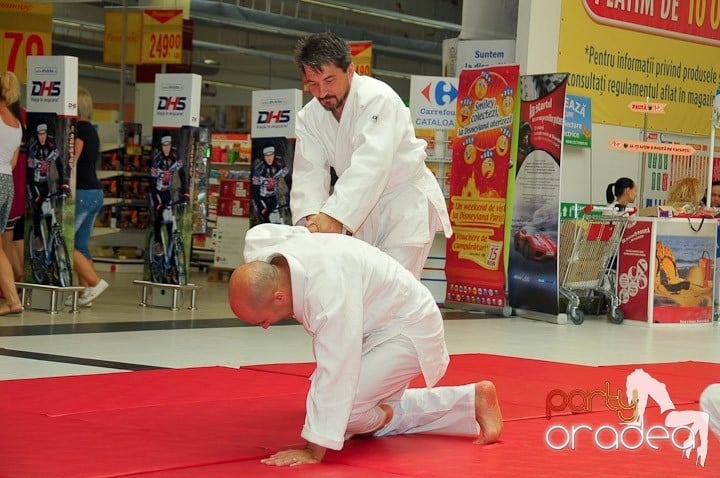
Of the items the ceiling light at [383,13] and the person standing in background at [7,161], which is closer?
the person standing in background at [7,161]

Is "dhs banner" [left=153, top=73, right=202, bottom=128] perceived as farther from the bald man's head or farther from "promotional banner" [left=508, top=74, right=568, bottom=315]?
the bald man's head

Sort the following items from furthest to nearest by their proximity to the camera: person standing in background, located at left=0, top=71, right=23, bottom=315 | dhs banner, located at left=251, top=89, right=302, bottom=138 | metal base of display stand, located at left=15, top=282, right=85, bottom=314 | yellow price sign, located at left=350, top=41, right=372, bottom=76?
yellow price sign, located at left=350, top=41, right=372, bottom=76, dhs banner, located at left=251, top=89, right=302, bottom=138, metal base of display stand, located at left=15, top=282, right=85, bottom=314, person standing in background, located at left=0, top=71, right=23, bottom=315

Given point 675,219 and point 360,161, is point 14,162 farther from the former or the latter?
point 675,219

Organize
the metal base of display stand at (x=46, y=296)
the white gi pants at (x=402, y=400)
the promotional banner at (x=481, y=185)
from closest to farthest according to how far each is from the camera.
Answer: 1. the white gi pants at (x=402, y=400)
2. the metal base of display stand at (x=46, y=296)
3. the promotional banner at (x=481, y=185)

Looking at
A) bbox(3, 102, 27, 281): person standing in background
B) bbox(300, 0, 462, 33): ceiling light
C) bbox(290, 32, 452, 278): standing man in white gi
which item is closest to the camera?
bbox(290, 32, 452, 278): standing man in white gi

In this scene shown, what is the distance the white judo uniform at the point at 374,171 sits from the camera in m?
4.18

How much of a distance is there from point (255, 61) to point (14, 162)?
796 inches

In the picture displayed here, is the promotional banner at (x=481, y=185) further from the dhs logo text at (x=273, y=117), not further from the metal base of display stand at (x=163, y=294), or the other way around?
the metal base of display stand at (x=163, y=294)

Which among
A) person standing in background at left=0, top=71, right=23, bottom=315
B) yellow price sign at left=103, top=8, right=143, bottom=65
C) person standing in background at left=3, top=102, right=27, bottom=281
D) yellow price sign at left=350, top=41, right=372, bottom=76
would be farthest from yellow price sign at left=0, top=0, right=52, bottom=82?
person standing in background at left=0, top=71, right=23, bottom=315

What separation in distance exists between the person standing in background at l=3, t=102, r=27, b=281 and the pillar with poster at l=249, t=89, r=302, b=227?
2104mm

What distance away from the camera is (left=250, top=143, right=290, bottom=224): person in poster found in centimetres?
1045

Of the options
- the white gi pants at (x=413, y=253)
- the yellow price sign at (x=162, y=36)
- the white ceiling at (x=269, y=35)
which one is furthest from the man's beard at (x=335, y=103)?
the yellow price sign at (x=162, y=36)

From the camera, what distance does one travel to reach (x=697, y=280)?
400 inches

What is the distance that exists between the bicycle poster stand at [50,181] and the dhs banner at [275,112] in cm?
217
